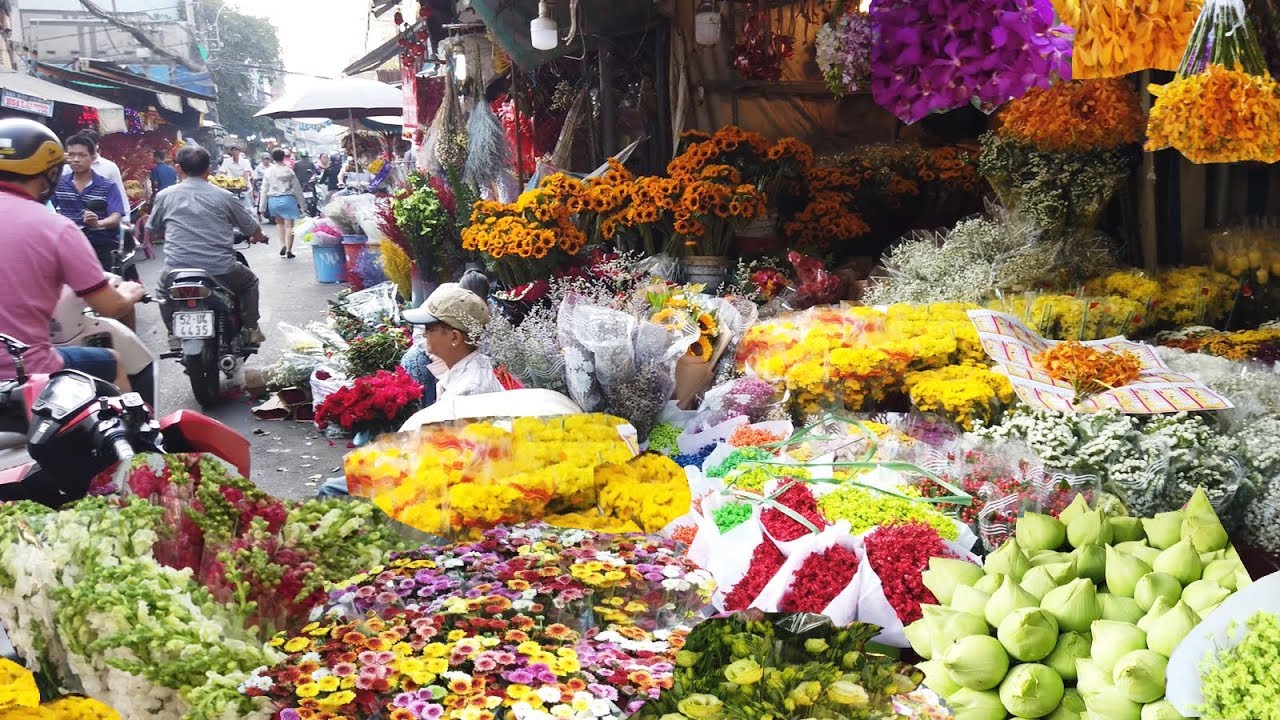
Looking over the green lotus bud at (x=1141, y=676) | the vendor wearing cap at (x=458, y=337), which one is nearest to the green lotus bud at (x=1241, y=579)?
the green lotus bud at (x=1141, y=676)

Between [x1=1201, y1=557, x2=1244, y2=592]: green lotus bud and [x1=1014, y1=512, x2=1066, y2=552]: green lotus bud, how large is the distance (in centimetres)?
39

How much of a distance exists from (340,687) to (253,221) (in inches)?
295

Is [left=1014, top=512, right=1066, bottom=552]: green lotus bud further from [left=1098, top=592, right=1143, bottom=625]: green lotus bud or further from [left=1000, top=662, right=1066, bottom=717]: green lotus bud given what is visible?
[left=1000, top=662, right=1066, bottom=717]: green lotus bud

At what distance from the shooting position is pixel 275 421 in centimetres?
774

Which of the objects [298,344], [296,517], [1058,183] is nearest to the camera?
[296,517]

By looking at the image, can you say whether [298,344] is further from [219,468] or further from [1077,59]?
[1077,59]

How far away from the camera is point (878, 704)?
1822mm

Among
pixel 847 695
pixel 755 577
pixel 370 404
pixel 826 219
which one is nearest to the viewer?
pixel 847 695

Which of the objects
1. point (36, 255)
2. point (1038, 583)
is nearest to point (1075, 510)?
point (1038, 583)

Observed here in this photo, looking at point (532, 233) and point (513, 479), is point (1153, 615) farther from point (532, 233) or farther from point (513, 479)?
point (532, 233)

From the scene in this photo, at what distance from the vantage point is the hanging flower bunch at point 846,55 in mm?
5246

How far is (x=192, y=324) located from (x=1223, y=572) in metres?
7.33

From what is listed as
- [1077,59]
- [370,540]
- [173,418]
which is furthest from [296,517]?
[1077,59]

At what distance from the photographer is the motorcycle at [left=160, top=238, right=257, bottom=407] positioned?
746 cm
